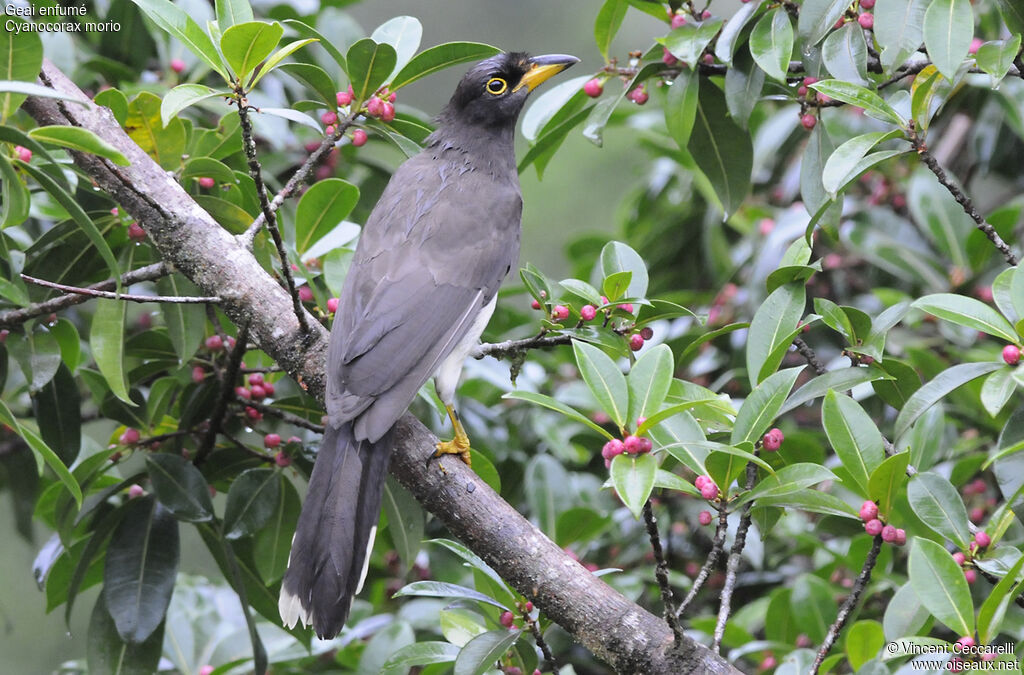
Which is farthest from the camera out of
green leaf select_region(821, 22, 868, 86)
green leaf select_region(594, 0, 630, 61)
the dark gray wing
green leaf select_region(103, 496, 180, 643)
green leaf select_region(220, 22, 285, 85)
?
green leaf select_region(594, 0, 630, 61)

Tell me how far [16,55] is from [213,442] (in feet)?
4.49

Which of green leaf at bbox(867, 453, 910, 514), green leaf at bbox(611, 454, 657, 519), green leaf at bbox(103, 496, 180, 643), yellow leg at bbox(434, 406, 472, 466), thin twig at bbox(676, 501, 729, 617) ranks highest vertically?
green leaf at bbox(611, 454, 657, 519)

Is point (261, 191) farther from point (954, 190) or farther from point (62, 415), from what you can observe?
point (954, 190)

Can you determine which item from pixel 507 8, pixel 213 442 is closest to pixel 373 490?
pixel 213 442

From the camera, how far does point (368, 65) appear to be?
2.89m

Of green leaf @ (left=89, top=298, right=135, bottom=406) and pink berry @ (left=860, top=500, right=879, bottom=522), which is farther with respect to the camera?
green leaf @ (left=89, top=298, right=135, bottom=406)

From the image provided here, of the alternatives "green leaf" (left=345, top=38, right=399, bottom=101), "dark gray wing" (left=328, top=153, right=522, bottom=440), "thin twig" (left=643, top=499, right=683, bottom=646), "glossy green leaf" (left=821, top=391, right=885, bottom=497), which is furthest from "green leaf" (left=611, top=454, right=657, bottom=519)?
"green leaf" (left=345, top=38, right=399, bottom=101)

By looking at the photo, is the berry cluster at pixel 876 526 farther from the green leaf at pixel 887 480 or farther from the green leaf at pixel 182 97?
the green leaf at pixel 182 97

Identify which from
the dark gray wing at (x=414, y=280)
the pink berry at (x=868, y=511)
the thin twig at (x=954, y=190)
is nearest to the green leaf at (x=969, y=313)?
the thin twig at (x=954, y=190)

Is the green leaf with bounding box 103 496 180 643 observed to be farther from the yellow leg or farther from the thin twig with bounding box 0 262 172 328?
the yellow leg

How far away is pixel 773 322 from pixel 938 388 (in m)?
0.44

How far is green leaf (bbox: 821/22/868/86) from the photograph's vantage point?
2.76 m

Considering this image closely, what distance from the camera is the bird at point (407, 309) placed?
2684mm

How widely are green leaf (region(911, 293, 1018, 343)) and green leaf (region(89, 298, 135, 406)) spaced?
7.20 ft
